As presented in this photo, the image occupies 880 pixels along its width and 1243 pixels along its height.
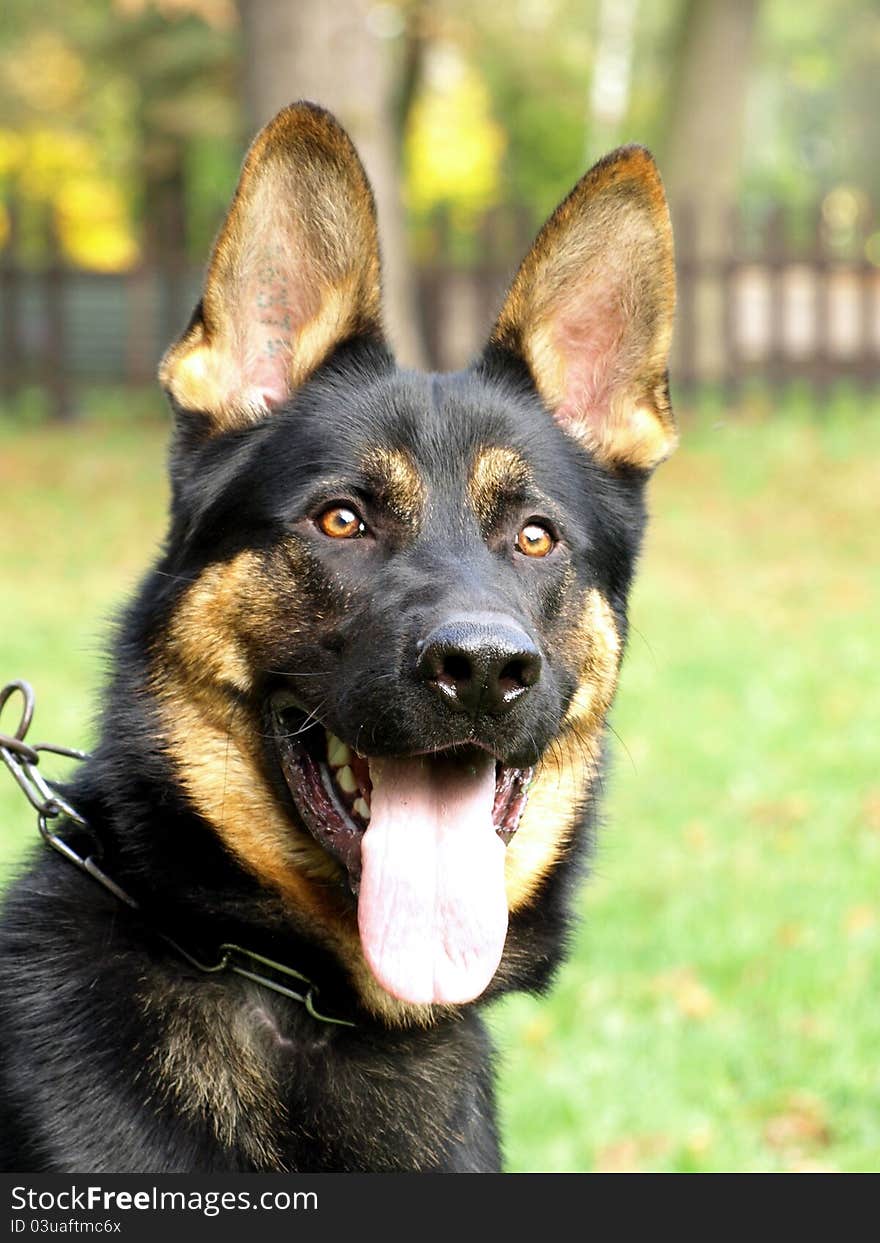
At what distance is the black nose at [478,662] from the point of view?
304 centimetres

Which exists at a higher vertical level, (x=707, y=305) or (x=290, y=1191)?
(x=290, y=1191)

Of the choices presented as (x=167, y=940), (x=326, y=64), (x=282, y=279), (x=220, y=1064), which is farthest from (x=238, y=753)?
(x=326, y=64)

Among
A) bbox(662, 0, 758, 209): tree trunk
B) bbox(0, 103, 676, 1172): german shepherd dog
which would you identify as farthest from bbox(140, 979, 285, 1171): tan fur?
bbox(662, 0, 758, 209): tree trunk

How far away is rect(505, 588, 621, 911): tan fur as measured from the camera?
3.64m

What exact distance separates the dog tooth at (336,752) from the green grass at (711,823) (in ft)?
2.02

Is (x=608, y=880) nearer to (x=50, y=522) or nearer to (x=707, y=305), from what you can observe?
(x=50, y=522)

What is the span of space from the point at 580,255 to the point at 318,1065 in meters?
2.04

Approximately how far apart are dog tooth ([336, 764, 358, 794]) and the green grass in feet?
2.14

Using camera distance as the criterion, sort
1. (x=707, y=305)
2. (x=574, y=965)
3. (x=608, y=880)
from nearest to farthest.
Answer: (x=574, y=965), (x=608, y=880), (x=707, y=305)

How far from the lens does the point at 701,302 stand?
19625mm

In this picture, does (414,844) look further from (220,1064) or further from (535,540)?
(535,540)

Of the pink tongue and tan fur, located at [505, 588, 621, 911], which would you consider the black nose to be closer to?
the pink tongue

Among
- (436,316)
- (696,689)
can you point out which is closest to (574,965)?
(696,689)

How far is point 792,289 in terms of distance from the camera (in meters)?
20.2
